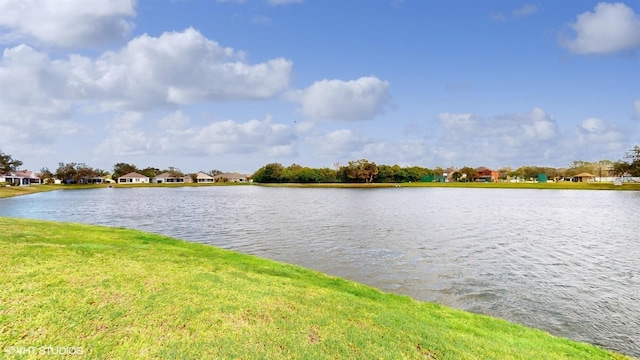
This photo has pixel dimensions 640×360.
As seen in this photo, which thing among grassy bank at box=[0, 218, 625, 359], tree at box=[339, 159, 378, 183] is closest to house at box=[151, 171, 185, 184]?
tree at box=[339, 159, 378, 183]

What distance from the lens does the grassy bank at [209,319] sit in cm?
620

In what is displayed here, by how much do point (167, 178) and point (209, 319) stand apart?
180591mm

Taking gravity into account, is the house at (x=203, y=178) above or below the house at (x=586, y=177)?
above

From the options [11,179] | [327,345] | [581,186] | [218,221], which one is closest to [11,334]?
[327,345]

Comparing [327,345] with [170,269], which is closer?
→ [327,345]

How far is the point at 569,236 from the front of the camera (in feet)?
88.9

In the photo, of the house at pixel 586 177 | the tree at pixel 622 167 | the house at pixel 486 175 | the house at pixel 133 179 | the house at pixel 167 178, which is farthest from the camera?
the house at pixel 167 178

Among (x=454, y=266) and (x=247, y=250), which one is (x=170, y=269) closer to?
(x=247, y=250)

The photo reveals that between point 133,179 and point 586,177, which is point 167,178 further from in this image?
point 586,177

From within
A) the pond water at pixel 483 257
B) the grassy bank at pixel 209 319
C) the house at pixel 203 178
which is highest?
the house at pixel 203 178

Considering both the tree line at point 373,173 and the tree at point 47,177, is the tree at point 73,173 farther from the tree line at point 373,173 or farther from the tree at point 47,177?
the tree line at point 373,173

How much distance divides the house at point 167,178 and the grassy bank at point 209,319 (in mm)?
173732

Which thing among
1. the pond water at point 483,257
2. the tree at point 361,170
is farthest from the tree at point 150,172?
the pond water at point 483,257

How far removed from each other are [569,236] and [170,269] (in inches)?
1084
